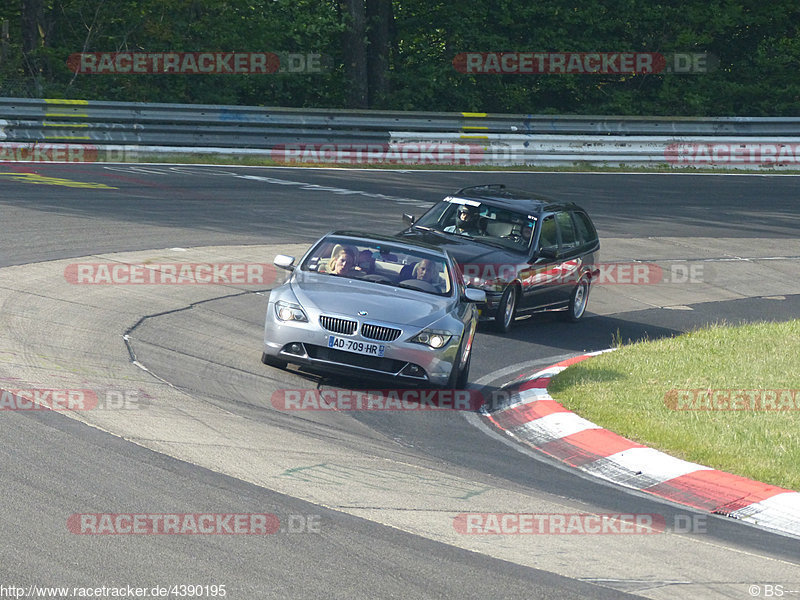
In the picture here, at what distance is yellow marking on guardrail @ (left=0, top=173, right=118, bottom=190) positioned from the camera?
20.3m

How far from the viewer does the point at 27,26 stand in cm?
3022

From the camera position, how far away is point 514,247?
14328mm

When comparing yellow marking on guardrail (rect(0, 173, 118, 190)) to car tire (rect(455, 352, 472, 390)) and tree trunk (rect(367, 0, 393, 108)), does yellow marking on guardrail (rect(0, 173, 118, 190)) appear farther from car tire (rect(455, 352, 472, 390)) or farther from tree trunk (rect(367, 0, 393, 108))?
tree trunk (rect(367, 0, 393, 108))

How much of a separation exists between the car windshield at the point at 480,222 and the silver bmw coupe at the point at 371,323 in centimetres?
328

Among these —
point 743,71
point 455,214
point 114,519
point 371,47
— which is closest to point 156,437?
point 114,519

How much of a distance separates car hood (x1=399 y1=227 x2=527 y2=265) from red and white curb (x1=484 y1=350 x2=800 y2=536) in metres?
3.44

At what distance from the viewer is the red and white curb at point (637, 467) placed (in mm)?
7457

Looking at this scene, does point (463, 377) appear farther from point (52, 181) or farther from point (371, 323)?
point (52, 181)

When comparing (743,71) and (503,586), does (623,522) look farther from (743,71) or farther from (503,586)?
(743,71)

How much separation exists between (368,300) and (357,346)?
60 centimetres

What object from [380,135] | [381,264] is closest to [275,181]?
[380,135]

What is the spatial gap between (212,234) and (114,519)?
1182 cm

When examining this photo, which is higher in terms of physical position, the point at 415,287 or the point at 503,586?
the point at 415,287

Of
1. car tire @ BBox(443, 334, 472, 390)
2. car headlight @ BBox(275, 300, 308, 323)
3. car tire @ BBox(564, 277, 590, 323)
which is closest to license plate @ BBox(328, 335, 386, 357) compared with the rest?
car headlight @ BBox(275, 300, 308, 323)
